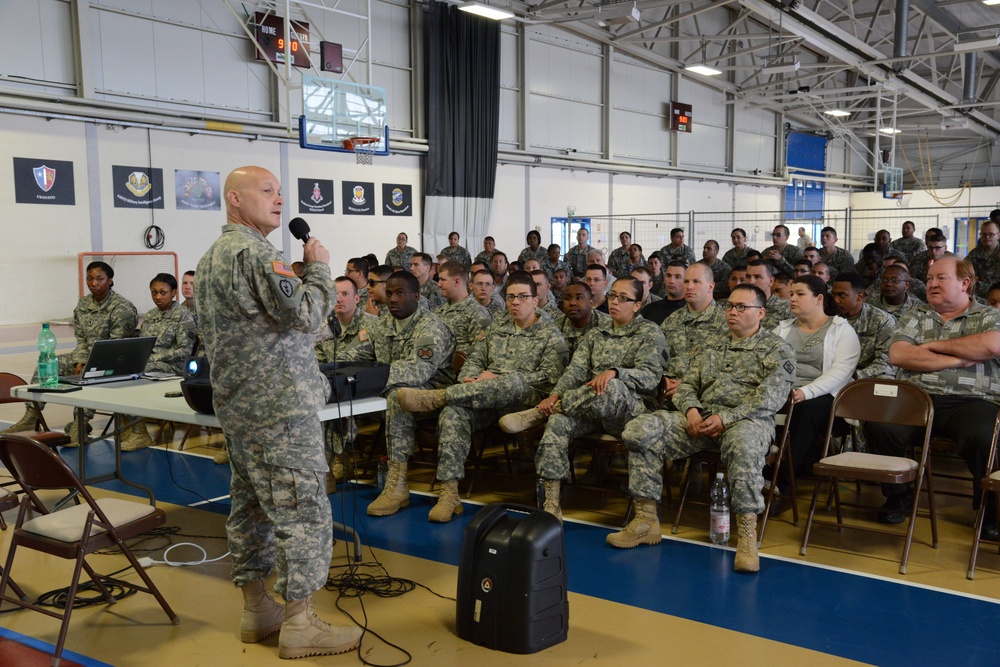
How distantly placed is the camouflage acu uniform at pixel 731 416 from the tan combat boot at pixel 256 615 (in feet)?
6.46

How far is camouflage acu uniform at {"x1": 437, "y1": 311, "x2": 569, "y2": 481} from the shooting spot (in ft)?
16.1

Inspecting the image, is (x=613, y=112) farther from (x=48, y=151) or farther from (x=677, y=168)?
(x=48, y=151)

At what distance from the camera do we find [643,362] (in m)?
4.80

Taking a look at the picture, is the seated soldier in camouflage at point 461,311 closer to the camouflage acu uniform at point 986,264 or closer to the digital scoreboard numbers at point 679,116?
the camouflage acu uniform at point 986,264

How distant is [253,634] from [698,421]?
2364 millimetres

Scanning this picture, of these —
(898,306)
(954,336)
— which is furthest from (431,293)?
(954,336)

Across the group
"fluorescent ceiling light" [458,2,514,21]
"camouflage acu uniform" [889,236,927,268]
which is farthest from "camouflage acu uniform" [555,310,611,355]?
"fluorescent ceiling light" [458,2,514,21]

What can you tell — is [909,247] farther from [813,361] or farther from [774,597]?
[774,597]

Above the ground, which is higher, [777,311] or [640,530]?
[777,311]

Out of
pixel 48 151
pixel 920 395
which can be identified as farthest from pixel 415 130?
pixel 920 395

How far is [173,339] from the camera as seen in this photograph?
662 centimetres

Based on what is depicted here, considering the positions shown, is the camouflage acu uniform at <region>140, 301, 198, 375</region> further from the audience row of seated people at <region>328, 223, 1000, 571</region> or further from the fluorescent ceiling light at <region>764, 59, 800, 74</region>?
the fluorescent ceiling light at <region>764, 59, 800, 74</region>

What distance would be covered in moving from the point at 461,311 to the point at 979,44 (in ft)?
36.6

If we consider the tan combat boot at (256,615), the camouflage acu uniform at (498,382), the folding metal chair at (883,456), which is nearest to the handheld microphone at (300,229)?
the tan combat boot at (256,615)
